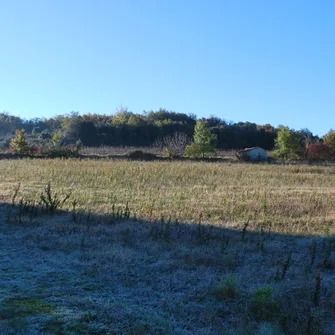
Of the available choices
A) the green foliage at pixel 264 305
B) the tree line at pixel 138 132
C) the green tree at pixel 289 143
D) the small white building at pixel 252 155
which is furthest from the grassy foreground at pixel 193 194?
the tree line at pixel 138 132

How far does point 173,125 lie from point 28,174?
39939 millimetres

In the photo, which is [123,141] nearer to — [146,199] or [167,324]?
[146,199]

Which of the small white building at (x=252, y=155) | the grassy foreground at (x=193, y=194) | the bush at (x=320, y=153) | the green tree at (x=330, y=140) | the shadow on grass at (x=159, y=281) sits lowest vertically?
the shadow on grass at (x=159, y=281)

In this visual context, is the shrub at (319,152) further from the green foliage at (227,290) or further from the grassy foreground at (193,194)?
the green foliage at (227,290)

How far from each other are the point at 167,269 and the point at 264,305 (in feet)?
4.96

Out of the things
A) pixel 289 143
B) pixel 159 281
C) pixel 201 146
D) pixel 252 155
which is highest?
pixel 289 143

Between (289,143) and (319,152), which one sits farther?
(319,152)

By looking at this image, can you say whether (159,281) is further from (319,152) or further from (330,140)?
(330,140)

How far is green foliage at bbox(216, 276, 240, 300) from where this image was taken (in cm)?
421

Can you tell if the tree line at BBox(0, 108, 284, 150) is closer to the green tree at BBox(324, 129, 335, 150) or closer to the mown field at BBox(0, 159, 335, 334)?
the green tree at BBox(324, 129, 335, 150)

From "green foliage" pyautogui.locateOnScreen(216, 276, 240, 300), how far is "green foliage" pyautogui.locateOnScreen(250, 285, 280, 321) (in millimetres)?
244

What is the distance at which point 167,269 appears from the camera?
510cm

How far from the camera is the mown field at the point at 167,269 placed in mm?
3541

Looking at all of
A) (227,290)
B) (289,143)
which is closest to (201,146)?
(289,143)
